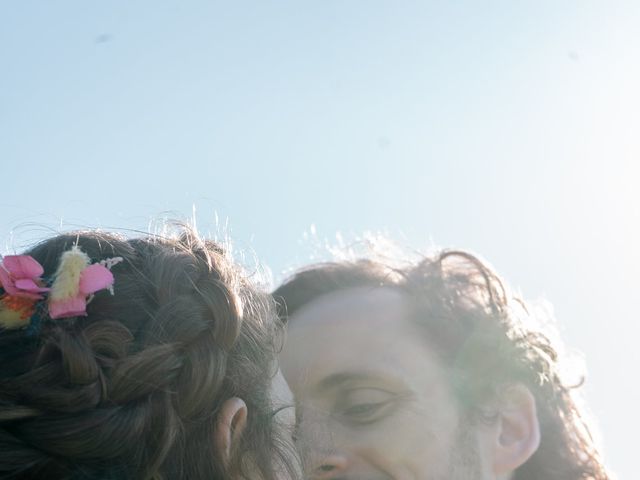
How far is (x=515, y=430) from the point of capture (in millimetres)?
4324

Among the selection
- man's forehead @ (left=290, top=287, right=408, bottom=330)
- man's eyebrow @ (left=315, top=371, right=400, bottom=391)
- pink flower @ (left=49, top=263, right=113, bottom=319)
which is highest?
man's forehead @ (left=290, top=287, right=408, bottom=330)

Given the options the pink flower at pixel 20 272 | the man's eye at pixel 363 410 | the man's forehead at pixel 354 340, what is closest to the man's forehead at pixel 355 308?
the man's forehead at pixel 354 340

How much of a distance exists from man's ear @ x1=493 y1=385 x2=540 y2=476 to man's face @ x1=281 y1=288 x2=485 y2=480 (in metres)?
A: 0.19

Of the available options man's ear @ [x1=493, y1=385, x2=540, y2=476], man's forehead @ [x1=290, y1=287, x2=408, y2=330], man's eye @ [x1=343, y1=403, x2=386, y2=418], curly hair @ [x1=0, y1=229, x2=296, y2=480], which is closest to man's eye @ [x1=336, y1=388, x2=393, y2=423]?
man's eye @ [x1=343, y1=403, x2=386, y2=418]

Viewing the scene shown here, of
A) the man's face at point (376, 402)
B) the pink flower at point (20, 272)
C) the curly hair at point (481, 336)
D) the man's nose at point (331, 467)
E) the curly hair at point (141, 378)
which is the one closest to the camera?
the curly hair at point (141, 378)

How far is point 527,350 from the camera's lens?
4.59m

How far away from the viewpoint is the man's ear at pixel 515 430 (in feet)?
13.7

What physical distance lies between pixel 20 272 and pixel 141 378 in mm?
458

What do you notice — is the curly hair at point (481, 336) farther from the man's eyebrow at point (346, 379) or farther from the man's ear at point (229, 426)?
the man's ear at point (229, 426)

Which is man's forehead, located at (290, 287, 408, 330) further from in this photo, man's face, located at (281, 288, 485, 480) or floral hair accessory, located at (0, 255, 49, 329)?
floral hair accessory, located at (0, 255, 49, 329)

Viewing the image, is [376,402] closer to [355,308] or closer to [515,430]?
[355,308]

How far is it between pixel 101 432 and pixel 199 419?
260 mm

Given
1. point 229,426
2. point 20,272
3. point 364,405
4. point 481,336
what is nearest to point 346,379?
point 364,405

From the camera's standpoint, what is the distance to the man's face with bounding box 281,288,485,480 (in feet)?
12.8
